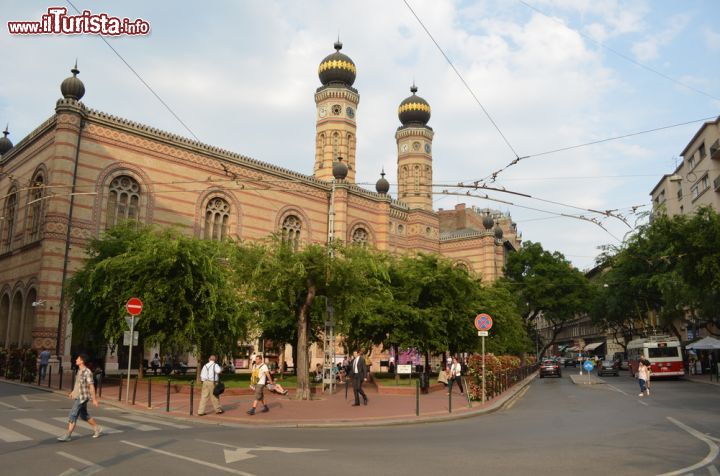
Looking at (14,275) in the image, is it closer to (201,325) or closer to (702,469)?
(201,325)

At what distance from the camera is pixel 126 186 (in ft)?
Answer: 104

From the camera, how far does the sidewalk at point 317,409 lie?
1326cm

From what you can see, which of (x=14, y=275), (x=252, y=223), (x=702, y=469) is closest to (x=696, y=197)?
(x=252, y=223)

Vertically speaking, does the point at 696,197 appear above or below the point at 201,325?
above

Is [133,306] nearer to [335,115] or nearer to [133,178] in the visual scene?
[133,178]

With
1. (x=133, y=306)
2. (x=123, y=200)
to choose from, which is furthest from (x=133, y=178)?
(x=133, y=306)

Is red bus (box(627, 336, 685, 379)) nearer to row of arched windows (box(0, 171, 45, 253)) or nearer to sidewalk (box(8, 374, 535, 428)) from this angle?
sidewalk (box(8, 374, 535, 428))

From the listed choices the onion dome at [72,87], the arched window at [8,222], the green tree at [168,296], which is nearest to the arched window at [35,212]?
the arched window at [8,222]

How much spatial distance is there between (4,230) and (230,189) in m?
13.1

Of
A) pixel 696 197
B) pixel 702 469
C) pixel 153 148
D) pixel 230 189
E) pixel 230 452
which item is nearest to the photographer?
pixel 702 469

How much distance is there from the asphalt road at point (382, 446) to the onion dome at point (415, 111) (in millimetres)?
46894

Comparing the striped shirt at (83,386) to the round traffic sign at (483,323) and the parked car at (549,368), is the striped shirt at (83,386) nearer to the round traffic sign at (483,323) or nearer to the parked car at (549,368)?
the round traffic sign at (483,323)

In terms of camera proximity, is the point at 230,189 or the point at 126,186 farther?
the point at 230,189

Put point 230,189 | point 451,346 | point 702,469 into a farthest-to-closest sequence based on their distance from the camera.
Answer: point 230,189 → point 451,346 → point 702,469
